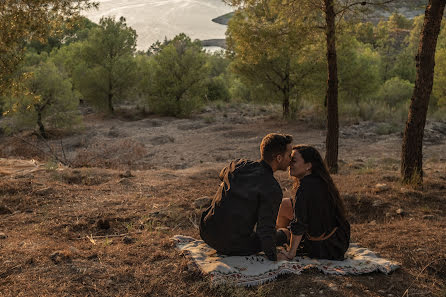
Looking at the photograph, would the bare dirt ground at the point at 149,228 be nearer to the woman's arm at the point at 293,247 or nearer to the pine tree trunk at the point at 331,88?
the woman's arm at the point at 293,247

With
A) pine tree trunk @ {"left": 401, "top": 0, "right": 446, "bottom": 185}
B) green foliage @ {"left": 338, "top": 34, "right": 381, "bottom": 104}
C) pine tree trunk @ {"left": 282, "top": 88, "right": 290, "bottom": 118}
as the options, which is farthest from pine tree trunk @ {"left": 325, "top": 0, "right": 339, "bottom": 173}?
green foliage @ {"left": 338, "top": 34, "right": 381, "bottom": 104}

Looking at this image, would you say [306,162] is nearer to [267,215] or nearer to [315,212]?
[315,212]

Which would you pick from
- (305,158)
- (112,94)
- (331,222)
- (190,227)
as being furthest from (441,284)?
(112,94)

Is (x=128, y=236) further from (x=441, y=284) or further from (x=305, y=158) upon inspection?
(x=441, y=284)

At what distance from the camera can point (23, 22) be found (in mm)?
6551

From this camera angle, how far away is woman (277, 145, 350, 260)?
3617 millimetres

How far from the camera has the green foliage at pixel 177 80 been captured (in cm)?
2319

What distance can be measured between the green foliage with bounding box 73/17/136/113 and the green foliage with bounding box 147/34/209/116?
164cm

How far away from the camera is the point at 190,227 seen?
17.3 feet

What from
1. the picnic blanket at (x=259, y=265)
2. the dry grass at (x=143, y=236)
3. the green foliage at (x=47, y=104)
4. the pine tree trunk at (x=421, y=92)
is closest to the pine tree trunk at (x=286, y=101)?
the green foliage at (x=47, y=104)

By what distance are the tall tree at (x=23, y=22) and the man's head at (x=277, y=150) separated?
5048 mm

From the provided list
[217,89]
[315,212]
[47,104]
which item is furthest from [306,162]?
[217,89]

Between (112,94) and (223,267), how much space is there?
2186cm

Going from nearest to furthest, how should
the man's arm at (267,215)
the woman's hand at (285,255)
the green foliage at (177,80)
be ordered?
1. the man's arm at (267,215)
2. the woman's hand at (285,255)
3. the green foliage at (177,80)
